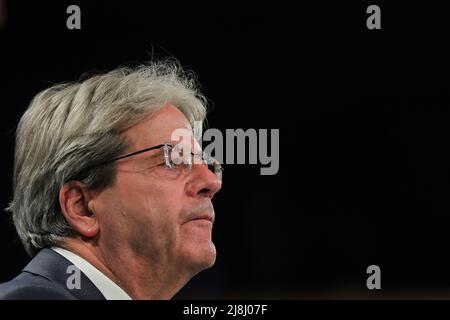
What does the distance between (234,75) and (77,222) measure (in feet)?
7.23

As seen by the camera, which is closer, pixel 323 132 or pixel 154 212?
pixel 154 212

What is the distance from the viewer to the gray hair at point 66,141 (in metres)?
1.89

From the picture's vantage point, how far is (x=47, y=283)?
169 cm

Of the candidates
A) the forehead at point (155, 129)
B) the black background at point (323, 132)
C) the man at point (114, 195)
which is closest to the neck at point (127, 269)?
the man at point (114, 195)

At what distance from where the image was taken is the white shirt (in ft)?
5.90

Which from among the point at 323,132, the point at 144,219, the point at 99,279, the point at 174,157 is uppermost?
the point at 323,132

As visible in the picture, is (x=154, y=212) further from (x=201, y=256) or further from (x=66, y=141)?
(x=66, y=141)

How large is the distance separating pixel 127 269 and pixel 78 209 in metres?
0.21

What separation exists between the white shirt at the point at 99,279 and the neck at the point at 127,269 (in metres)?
0.03

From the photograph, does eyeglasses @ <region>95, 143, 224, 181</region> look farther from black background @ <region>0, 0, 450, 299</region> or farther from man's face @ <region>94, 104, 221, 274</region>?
black background @ <region>0, 0, 450, 299</region>

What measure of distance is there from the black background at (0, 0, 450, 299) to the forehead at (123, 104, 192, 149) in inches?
66.0

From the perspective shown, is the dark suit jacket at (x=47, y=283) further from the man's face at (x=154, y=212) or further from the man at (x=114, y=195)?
the man's face at (x=154, y=212)

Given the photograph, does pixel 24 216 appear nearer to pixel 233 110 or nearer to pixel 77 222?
pixel 77 222

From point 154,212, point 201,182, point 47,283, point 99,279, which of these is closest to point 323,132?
point 201,182
